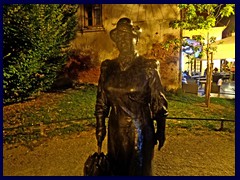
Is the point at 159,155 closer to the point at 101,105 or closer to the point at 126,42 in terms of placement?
the point at 101,105

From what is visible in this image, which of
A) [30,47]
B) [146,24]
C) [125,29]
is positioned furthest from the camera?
[146,24]

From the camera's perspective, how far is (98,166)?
181 centimetres

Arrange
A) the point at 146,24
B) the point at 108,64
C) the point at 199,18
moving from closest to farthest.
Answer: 1. the point at 108,64
2. the point at 199,18
3. the point at 146,24

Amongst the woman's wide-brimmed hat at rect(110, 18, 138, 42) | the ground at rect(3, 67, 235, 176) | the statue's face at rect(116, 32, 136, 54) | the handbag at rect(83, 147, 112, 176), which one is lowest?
the ground at rect(3, 67, 235, 176)

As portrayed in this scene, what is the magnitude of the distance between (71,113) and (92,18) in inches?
156

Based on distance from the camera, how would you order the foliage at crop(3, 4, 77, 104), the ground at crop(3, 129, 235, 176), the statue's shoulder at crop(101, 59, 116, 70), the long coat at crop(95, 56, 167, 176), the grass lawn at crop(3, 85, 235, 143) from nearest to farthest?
the long coat at crop(95, 56, 167, 176), the statue's shoulder at crop(101, 59, 116, 70), the ground at crop(3, 129, 235, 176), the grass lawn at crop(3, 85, 235, 143), the foliage at crop(3, 4, 77, 104)

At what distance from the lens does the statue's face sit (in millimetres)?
1773

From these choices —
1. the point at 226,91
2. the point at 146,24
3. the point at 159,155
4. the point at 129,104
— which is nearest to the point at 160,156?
the point at 159,155

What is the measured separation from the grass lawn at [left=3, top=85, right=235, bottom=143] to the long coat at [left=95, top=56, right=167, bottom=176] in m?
3.35

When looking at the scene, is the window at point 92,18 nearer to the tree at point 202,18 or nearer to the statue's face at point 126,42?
the tree at point 202,18

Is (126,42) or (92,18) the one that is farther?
(92,18)

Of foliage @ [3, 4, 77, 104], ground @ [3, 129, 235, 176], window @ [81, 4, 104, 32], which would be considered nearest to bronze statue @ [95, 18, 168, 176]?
ground @ [3, 129, 235, 176]

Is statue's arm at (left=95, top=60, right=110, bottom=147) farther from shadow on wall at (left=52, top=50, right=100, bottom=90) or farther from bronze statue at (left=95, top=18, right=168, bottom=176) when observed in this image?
shadow on wall at (left=52, top=50, right=100, bottom=90)

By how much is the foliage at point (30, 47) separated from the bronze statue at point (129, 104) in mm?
4609
